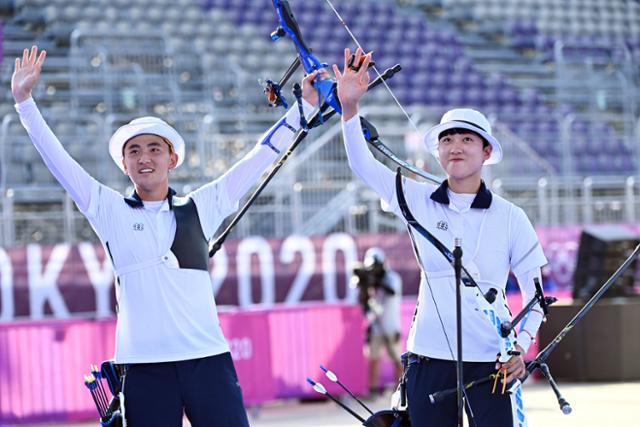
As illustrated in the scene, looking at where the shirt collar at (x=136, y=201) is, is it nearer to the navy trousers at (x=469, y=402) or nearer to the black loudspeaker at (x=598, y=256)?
the navy trousers at (x=469, y=402)

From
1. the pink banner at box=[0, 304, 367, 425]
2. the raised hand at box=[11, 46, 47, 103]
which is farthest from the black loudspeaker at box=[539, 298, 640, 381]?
the raised hand at box=[11, 46, 47, 103]

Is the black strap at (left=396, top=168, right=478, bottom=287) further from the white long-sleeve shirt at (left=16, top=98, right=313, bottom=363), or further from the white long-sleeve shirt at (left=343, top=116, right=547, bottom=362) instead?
the white long-sleeve shirt at (left=16, top=98, right=313, bottom=363)

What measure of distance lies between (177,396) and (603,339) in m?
9.81

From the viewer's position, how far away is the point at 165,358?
442 cm

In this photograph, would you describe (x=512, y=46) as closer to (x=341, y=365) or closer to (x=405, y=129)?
(x=405, y=129)

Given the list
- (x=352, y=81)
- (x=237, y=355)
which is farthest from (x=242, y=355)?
(x=352, y=81)

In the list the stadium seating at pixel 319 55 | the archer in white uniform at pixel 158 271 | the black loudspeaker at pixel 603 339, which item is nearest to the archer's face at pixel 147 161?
the archer in white uniform at pixel 158 271

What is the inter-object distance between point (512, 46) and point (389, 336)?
14.4 meters

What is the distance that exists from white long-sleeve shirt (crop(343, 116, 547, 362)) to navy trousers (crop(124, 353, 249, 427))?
75cm

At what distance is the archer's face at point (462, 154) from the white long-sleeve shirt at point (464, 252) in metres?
0.09

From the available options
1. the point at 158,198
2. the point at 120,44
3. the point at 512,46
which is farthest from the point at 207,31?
the point at 158,198

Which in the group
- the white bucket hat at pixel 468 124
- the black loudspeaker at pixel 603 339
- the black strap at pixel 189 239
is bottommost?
the black loudspeaker at pixel 603 339

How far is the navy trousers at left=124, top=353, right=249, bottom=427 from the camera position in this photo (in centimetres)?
442

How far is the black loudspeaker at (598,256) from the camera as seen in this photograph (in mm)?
13492
